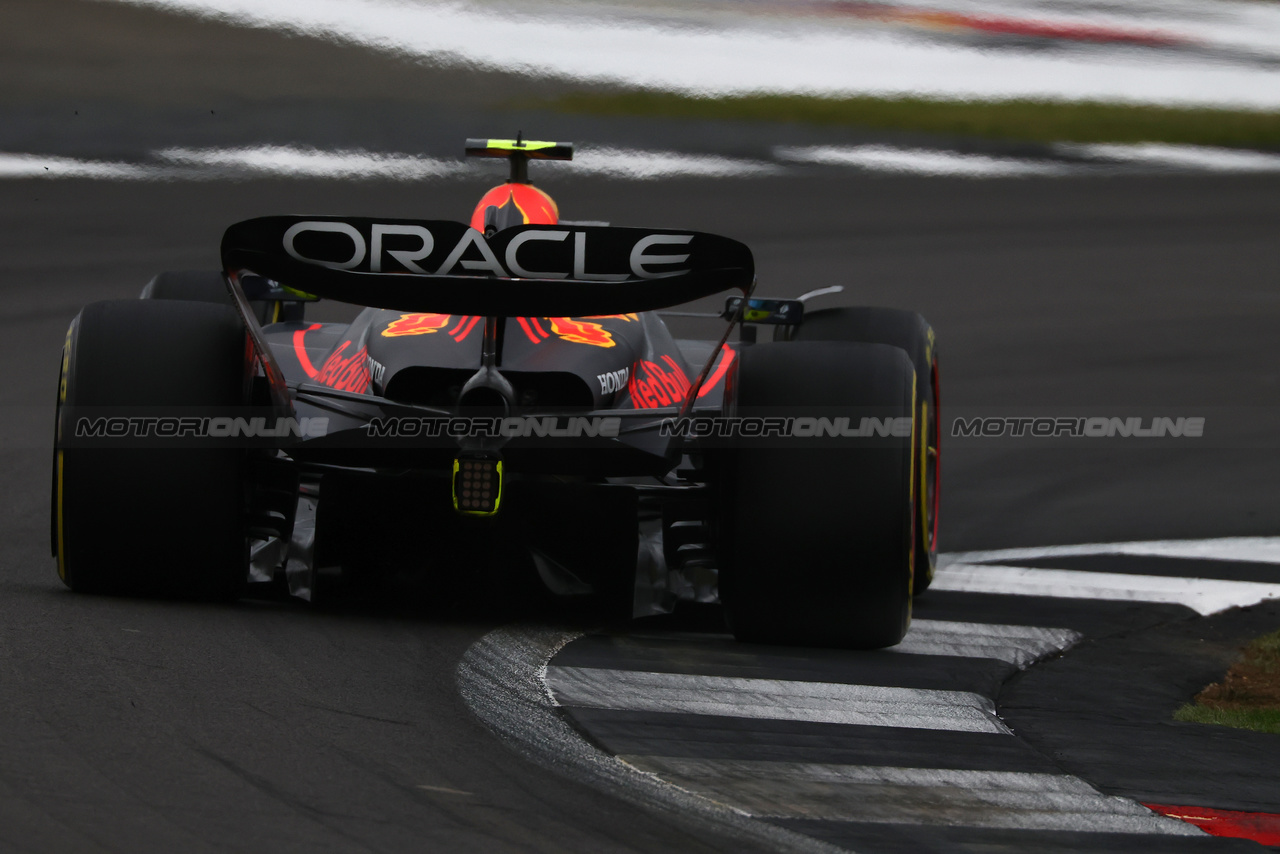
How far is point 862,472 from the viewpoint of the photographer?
16.1 feet

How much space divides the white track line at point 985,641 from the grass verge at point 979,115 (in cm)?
924

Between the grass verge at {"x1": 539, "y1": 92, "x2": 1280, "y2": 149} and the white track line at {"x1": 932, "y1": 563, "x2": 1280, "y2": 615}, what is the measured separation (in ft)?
26.6

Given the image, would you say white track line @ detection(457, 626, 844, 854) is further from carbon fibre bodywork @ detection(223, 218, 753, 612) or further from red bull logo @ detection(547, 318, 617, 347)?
red bull logo @ detection(547, 318, 617, 347)

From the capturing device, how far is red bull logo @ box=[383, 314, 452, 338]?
561 cm

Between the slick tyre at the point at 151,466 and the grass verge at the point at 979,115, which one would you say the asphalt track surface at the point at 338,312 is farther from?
the grass verge at the point at 979,115

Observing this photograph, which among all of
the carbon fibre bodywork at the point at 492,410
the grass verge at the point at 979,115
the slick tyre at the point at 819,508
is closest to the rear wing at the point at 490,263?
the carbon fibre bodywork at the point at 492,410

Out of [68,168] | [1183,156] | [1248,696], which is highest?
[1183,156]

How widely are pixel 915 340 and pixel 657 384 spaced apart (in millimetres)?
1075

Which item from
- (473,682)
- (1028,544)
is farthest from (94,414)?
(1028,544)

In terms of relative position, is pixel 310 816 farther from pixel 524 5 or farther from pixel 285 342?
pixel 524 5

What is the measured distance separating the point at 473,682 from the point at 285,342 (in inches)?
107

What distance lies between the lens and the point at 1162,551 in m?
7.83

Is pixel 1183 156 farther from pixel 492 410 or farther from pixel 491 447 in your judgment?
pixel 491 447

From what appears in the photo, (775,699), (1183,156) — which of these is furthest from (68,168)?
(775,699)
